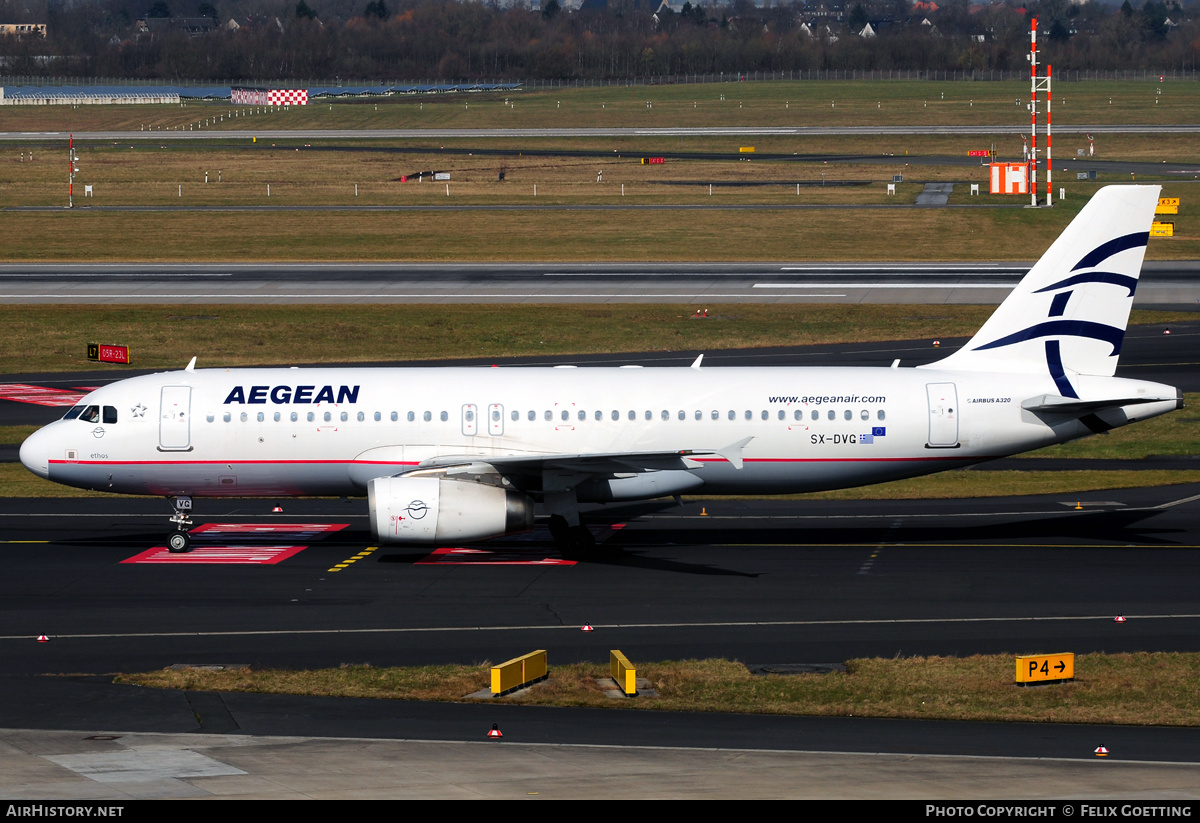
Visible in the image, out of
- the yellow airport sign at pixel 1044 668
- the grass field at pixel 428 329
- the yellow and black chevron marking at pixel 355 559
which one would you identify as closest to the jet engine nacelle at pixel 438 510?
the yellow and black chevron marking at pixel 355 559

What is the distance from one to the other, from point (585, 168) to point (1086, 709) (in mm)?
118030

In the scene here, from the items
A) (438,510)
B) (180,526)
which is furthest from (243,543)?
(438,510)

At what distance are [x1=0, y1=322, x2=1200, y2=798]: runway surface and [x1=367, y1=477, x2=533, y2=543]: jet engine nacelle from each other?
1170 mm

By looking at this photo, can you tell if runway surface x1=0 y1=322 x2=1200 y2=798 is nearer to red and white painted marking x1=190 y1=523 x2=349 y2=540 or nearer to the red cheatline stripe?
red and white painted marking x1=190 y1=523 x2=349 y2=540

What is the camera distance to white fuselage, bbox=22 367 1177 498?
36.0 metres

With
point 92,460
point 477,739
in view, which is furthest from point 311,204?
point 477,739

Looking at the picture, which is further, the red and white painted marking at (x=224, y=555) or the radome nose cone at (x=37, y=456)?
the radome nose cone at (x=37, y=456)

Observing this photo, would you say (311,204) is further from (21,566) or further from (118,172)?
(21,566)

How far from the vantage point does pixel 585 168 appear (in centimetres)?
13825

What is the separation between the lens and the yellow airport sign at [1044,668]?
2536 cm

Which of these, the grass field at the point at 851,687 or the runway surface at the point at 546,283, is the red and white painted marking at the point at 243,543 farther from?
the runway surface at the point at 546,283

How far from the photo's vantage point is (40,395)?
58.1 meters

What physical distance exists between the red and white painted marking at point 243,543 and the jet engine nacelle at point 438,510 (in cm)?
399

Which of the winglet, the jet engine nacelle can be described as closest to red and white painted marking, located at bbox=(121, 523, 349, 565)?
the jet engine nacelle
